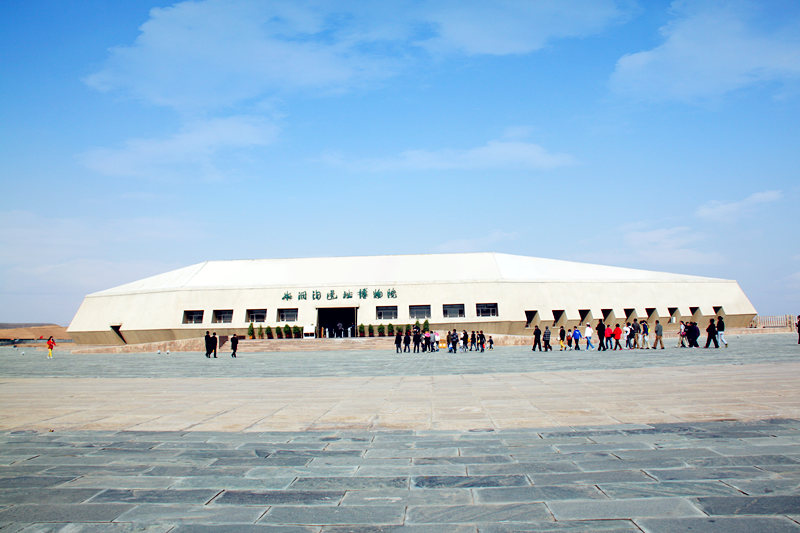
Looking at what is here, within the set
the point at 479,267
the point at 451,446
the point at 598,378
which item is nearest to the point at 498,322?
the point at 479,267

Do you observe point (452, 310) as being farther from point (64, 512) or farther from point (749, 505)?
point (64, 512)

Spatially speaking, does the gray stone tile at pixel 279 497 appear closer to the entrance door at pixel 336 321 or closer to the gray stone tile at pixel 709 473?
the gray stone tile at pixel 709 473

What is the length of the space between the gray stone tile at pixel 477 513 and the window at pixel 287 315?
45.6 metres

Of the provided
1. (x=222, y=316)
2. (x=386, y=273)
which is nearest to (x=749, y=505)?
(x=386, y=273)

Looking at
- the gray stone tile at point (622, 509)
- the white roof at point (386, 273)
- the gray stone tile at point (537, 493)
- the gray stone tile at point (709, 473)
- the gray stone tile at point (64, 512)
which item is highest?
the white roof at point (386, 273)

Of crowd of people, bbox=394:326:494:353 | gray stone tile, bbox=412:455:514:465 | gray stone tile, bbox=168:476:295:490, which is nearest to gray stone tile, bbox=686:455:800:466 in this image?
gray stone tile, bbox=412:455:514:465

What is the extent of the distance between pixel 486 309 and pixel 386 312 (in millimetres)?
8927

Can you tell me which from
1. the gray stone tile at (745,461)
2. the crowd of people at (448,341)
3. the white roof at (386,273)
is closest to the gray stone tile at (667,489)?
the gray stone tile at (745,461)

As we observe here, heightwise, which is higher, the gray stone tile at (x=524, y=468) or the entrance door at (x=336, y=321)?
the entrance door at (x=336, y=321)

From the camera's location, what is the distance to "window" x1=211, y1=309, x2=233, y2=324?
4882 centimetres

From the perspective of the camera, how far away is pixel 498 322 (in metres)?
45.8

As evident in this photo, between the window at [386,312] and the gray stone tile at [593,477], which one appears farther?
the window at [386,312]

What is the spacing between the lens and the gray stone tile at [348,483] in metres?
4.65

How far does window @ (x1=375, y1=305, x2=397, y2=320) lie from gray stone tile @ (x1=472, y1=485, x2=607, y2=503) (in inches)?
1716
